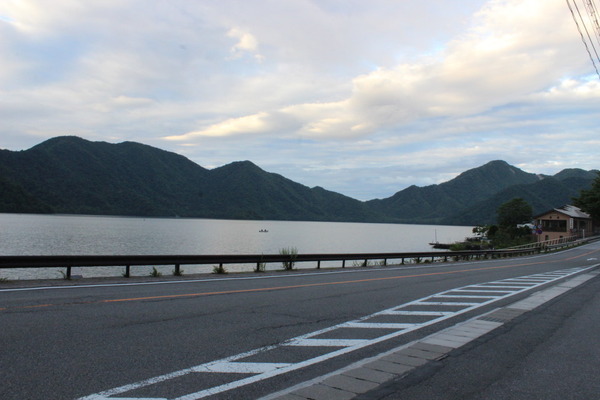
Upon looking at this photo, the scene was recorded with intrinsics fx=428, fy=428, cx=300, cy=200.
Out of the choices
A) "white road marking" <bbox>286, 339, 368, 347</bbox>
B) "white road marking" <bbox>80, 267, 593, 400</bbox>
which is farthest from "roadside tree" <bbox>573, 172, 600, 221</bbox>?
"white road marking" <bbox>286, 339, 368, 347</bbox>

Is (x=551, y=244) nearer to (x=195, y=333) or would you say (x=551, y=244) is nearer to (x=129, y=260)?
(x=129, y=260)

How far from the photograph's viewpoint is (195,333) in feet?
22.0

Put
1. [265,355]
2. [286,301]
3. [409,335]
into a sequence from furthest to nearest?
[286,301] < [409,335] < [265,355]

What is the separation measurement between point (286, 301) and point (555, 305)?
6.75 m

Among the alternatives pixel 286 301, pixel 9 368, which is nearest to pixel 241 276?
pixel 286 301

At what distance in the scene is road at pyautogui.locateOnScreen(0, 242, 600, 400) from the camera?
4605 millimetres

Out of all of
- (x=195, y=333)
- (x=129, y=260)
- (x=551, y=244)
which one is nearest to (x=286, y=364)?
(x=195, y=333)

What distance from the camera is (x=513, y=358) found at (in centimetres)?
597

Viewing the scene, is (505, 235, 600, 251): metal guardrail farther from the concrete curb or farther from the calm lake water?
the concrete curb

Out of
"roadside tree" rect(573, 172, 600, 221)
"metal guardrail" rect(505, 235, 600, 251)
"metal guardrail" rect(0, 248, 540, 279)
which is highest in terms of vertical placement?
"roadside tree" rect(573, 172, 600, 221)

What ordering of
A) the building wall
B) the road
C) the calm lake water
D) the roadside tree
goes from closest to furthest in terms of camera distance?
the road < the calm lake water < the roadside tree < the building wall

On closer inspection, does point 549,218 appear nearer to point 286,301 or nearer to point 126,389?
point 286,301

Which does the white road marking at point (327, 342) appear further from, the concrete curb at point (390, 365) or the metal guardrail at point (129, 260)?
the metal guardrail at point (129, 260)

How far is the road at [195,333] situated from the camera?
181 inches
